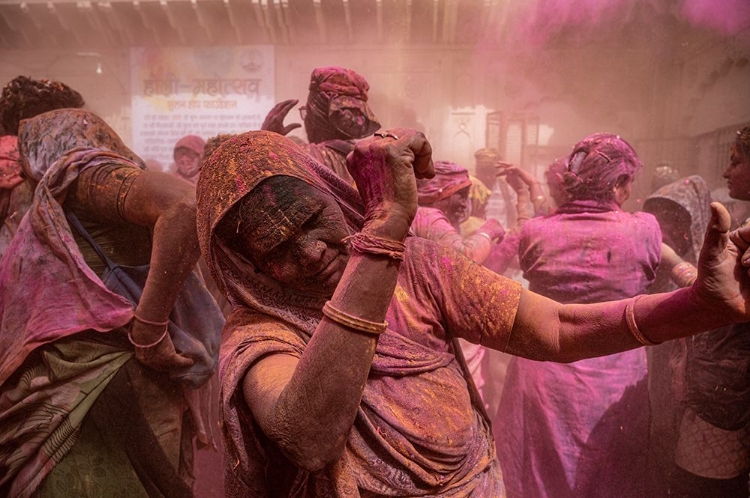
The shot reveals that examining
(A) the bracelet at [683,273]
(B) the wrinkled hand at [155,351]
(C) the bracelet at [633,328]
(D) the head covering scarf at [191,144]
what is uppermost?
(D) the head covering scarf at [191,144]

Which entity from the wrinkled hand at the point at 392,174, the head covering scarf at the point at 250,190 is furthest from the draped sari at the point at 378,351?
the wrinkled hand at the point at 392,174

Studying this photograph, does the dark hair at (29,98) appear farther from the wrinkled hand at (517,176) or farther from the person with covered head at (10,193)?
the wrinkled hand at (517,176)

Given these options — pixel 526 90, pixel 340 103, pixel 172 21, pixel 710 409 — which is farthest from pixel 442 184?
pixel 172 21

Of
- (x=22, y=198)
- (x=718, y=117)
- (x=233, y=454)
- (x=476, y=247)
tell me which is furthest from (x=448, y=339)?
(x=718, y=117)

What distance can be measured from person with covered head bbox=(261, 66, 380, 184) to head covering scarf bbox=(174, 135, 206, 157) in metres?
3.02

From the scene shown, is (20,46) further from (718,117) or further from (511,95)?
(718,117)

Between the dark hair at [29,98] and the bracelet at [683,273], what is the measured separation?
3019mm

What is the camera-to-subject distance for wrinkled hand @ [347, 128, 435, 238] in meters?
0.95

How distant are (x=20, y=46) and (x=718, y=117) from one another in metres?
6.91

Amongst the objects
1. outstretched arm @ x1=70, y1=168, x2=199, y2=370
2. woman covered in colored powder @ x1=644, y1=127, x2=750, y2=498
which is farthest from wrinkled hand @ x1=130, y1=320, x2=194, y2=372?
woman covered in colored powder @ x1=644, y1=127, x2=750, y2=498

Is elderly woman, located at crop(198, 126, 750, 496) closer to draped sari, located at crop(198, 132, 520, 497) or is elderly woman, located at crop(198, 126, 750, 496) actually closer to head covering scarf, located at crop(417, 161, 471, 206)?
draped sari, located at crop(198, 132, 520, 497)

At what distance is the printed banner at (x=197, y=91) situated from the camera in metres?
5.23

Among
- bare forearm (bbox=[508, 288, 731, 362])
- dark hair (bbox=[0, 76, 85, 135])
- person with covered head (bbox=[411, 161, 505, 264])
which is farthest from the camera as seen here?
person with covered head (bbox=[411, 161, 505, 264])

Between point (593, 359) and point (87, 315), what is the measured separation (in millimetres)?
2294
